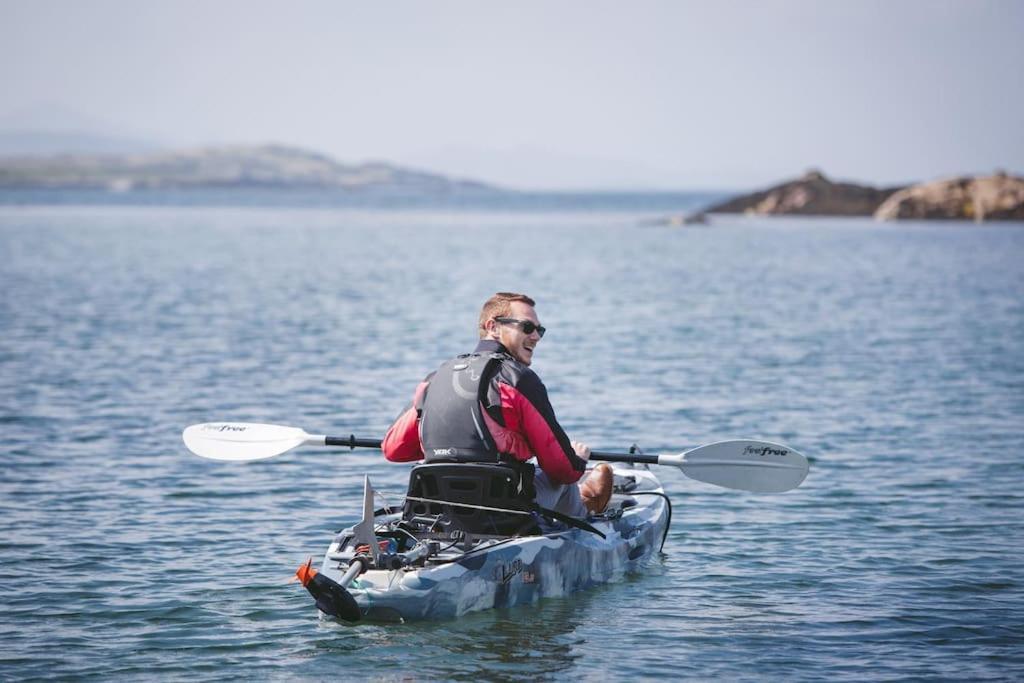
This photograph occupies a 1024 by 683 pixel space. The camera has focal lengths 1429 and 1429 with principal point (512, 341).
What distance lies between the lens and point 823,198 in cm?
10806

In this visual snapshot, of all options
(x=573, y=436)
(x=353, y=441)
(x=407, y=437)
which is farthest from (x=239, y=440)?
(x=573, y=436)

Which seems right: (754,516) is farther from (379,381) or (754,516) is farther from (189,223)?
(189,223)

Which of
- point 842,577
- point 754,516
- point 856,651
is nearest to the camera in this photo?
point 856,651

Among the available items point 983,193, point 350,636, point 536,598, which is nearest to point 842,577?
point 536,598

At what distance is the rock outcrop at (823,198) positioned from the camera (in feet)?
351

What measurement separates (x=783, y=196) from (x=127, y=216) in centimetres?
5083

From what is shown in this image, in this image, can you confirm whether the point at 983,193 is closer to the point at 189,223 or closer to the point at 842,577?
the point at 189,223

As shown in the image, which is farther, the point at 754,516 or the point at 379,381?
the point at 379,381

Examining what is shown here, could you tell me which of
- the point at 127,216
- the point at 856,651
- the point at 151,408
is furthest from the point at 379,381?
the point at 127,216

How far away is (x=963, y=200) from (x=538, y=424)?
89.8 metres

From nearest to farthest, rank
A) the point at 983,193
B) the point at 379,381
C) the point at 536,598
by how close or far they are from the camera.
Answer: the point at 536,598, the point at 379,381, the point at 983,193

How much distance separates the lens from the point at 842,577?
11.7 meters

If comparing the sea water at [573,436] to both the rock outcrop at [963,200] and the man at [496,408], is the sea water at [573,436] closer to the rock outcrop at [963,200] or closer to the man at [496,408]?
the man at [496,408]

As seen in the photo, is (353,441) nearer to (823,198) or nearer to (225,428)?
(225,428)
